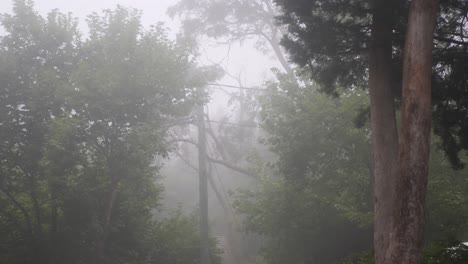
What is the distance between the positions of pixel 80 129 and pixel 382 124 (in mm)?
8495

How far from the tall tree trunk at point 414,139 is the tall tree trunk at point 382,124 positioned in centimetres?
51

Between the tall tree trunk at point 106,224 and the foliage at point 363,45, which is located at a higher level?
the foliage at point 363,45

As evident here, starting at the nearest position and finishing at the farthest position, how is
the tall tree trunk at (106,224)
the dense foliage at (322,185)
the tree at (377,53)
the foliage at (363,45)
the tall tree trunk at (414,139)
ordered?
the tall tree trunk at (414,139) → the tree at (377,53) → the foliage at (363,45) → the dense foliage at (322,185) → the tall tree trunk at (106,224)

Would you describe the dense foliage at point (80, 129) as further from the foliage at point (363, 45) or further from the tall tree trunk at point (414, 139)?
the tall tree trunk at point (414, 139)

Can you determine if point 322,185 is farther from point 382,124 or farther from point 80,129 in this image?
point 80,129

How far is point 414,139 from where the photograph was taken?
18.2 feet

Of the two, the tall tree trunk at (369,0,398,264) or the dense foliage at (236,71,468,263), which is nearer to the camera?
the tall tree trunk at (369,0,398,264)

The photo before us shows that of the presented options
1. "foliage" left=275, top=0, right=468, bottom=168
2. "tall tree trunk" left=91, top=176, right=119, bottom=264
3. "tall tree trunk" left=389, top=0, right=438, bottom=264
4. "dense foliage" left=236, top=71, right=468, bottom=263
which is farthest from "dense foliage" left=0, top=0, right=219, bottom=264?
"tall tree trunk" left=389, top=0, right=438, bottom=264

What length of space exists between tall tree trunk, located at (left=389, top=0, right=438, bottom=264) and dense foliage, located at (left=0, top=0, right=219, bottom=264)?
7.50 m

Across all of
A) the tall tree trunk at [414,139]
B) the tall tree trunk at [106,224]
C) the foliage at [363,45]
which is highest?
the foliage at [363,45]

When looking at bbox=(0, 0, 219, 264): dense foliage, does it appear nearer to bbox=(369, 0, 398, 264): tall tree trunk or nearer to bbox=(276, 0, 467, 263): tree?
bbox=(276, 0, 467, 263): tree

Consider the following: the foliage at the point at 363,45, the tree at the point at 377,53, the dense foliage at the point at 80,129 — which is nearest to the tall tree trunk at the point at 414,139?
the tree at the point at 377,53

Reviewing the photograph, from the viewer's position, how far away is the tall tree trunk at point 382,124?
245 inches

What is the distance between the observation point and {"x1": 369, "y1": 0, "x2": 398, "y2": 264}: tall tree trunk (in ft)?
20.4
